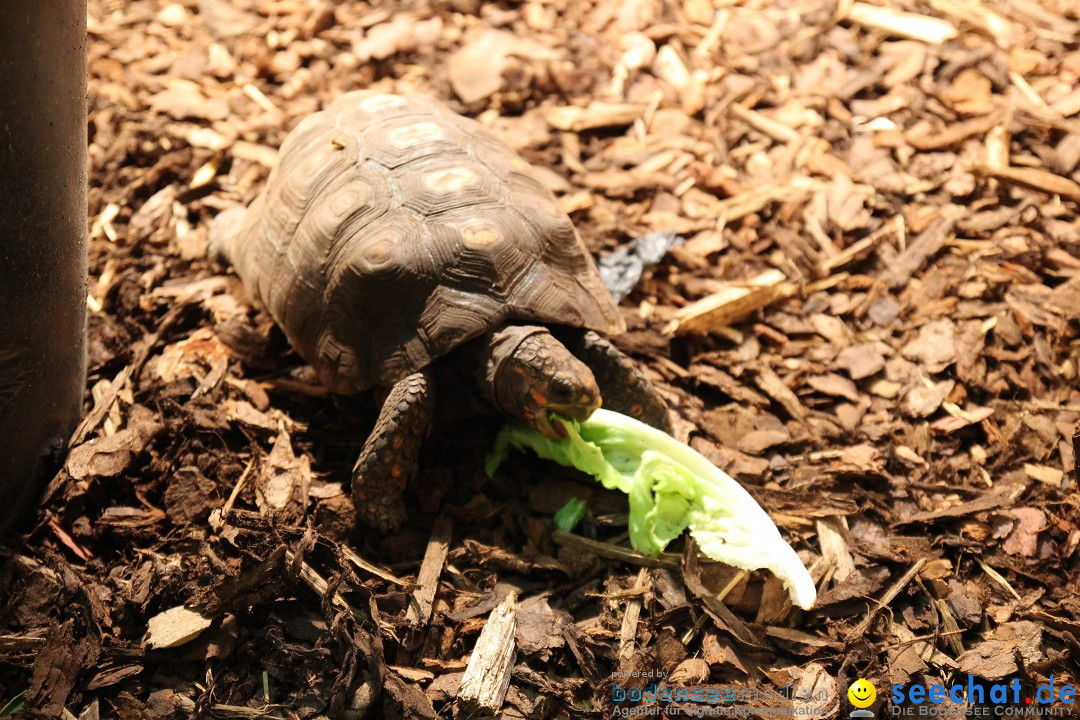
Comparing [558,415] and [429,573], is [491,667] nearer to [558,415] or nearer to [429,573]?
[429,573]

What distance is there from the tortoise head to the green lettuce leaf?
4.7 inches

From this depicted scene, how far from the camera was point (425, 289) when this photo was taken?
3.67 m

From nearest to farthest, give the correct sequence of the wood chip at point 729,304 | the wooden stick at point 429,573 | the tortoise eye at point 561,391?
the wooden stick at point 429,573
the tortoise eye at point 561,391
the wood chip at point 729,304

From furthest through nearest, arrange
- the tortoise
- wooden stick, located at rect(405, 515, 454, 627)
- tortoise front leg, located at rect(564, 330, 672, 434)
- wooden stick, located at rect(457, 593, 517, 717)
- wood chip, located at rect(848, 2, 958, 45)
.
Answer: wood chip, located at rect(848, 2, 958, 45) < tortoise front leg, located at rect(564, 330, 672, 434) < the tortoise < wooden stick, located at rect(405, 515, 454, 627) < wooden stick, located at rect(457, 593, 517, 717)

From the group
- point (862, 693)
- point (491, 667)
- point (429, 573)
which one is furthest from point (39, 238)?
point (862, 693)

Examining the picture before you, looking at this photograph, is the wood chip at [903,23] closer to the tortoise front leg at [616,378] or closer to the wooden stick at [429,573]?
the tortoise front leg at [616,378]

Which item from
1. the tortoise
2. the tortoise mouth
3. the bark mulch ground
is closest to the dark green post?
the bark mulch ground

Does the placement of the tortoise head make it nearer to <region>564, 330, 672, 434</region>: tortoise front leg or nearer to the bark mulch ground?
<region>564, 330, 672, 434</region>: tortoise front leg

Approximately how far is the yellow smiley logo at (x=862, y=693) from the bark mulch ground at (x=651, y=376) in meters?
0.04

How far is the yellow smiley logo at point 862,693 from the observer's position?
3164mm

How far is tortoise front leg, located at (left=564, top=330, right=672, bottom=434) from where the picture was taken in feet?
12.8

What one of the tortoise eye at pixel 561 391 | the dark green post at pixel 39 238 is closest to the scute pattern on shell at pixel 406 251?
the tortoise eye at pixel 561 391

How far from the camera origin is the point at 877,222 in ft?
16.7

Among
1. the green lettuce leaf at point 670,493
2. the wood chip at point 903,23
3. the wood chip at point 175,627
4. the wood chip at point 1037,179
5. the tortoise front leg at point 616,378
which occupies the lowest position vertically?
the wood chip at point 175,627
